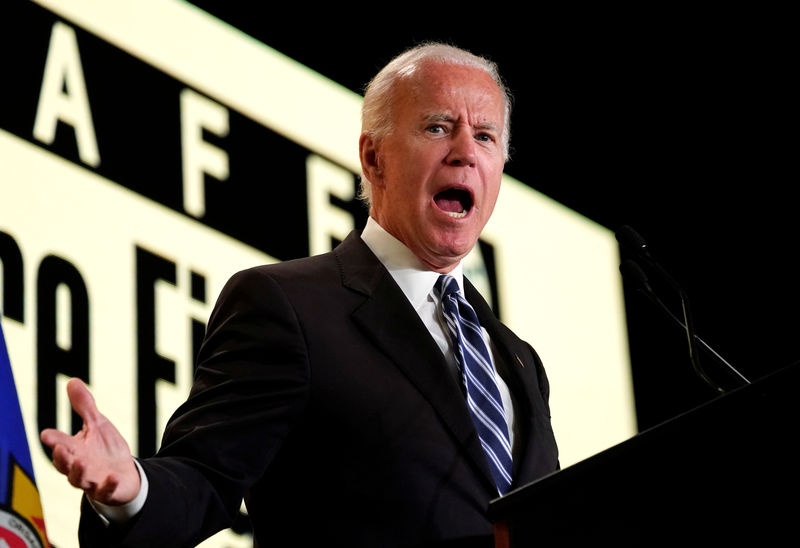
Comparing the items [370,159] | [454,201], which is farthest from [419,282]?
[370,159]

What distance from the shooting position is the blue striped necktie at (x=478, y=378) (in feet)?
5.45

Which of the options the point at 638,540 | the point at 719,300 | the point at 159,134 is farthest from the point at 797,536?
the point at 719,300

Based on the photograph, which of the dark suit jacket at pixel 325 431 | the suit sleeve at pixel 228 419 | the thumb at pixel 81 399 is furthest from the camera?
the dark suit jacket at pixel 325 431

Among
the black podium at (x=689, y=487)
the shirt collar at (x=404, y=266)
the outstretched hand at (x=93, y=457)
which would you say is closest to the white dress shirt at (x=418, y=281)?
the shirt collar at (x=404, y=266)

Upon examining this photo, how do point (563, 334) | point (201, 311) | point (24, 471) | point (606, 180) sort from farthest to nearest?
point (606, 180) < point (563, 334) < point (201, 311) < point (24, 471)

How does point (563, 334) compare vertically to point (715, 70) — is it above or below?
below

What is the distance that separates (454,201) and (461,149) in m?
0.10

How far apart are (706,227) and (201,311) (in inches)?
67.7

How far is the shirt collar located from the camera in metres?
1.88

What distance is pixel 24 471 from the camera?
1383mm

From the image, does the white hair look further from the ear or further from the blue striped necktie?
the blue striped necktie

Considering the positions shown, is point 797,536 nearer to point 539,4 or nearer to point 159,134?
point 159,134

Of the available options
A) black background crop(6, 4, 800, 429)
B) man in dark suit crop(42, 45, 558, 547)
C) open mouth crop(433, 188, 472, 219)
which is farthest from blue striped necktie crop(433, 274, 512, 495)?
black background crop(6, 4, 800, 429)

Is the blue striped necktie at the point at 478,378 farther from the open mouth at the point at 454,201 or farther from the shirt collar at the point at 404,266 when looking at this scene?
the open mouth at the point at 454,201
